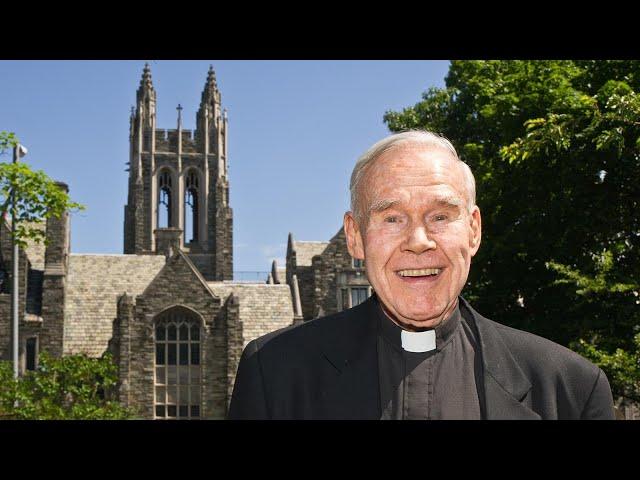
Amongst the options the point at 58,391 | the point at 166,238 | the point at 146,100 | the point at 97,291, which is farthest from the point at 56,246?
the point at 146,100

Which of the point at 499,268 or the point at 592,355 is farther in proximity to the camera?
the point at 499,268

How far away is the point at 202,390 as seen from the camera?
1340 inches

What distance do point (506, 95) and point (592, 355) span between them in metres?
8.59

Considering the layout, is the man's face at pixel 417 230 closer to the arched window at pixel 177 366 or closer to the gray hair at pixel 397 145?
the gray hair at pixel 397 145

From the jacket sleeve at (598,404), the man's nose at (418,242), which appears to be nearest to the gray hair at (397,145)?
the man's nose at (418,242)

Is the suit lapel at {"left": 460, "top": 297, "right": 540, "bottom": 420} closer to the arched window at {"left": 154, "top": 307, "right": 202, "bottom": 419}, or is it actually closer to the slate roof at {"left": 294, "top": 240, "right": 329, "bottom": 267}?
the arched window at {"left": 154, "top": 307, "right": 202, "bottom": 419}

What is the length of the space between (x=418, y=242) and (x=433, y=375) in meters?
0.54

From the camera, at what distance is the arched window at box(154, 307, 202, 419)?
33969 millimetres

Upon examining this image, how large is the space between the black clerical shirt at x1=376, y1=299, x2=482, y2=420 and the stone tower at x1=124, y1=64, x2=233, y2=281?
2278 inches

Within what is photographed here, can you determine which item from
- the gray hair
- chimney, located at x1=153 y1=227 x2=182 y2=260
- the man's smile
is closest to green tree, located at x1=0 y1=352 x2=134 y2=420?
the gray hair

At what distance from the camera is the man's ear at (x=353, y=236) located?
3.05 meters

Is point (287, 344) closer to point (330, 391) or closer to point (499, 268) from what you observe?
point (330, 391)

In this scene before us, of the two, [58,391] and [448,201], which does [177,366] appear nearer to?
[58,391]
